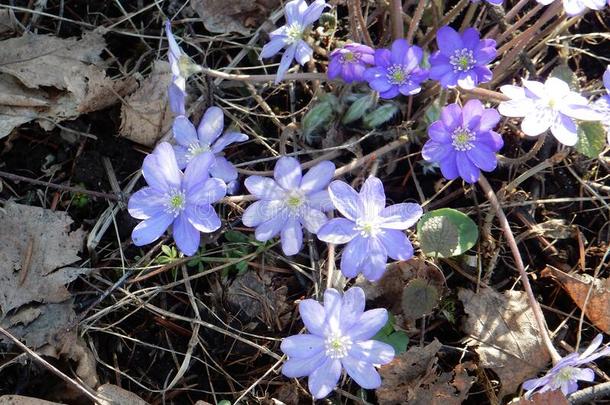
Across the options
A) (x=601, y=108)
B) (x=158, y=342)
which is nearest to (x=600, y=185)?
(x=601, y=108)

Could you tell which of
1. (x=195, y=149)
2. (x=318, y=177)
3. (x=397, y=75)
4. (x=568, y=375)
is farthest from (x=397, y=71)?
(x=568, y=375)

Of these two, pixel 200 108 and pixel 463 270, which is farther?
pixel 200 108

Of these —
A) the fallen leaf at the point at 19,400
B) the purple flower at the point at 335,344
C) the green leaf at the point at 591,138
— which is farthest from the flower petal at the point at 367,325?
the fallen leaf at the point at 19,400

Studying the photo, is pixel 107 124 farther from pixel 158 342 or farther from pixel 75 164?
pixel 158 342

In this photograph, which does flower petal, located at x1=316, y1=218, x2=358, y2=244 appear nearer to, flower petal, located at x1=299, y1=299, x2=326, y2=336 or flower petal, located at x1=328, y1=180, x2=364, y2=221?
flower petal, located at x1=328, y1=180, x2=364, y2=221

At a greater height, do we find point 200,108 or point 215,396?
point 200,108

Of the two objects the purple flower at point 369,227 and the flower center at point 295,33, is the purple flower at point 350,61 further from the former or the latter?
the purple flower at point 369,227

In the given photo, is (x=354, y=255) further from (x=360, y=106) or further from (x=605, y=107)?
(x=605, y=107)

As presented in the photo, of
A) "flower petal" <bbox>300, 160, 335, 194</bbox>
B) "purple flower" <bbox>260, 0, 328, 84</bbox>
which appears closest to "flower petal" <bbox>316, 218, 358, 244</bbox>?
"flower petal" <bbox>300, 160, 335, 194</bbox>
